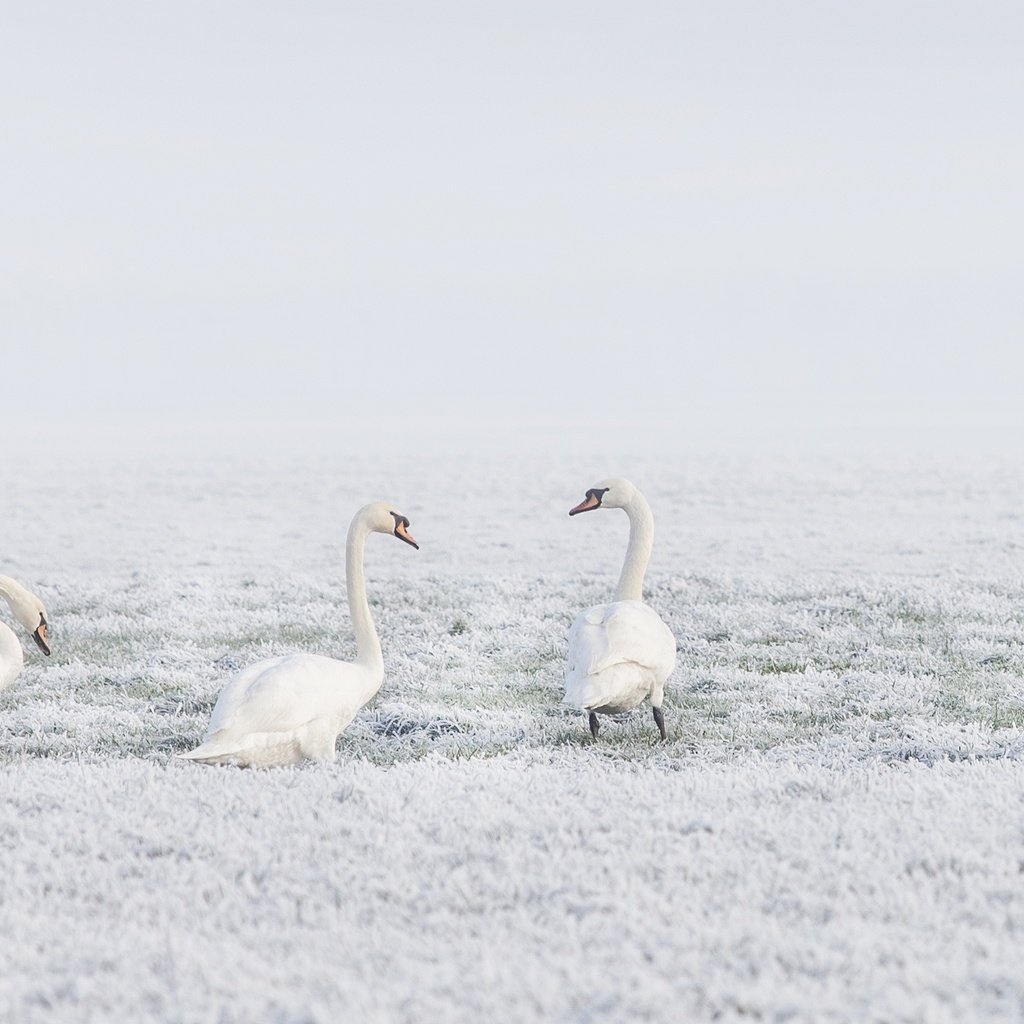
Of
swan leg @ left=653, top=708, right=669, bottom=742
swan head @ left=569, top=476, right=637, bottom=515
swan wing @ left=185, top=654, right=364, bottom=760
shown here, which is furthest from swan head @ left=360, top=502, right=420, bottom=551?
swan leg @ left=653, top=708, right=669, bottom=742

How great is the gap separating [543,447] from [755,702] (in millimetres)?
60417

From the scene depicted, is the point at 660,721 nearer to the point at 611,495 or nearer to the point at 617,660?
the point at 617,660

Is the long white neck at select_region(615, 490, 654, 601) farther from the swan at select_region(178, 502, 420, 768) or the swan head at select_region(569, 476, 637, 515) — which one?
the swan at select_region(178, 502, 420, 768)

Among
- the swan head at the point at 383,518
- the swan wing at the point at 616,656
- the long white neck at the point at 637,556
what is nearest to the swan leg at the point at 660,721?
the swan wing at the point at 616,656

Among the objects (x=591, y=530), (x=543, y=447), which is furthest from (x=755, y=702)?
(x=543, y=447)

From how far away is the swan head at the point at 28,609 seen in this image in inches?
454

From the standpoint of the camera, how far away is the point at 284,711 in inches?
350

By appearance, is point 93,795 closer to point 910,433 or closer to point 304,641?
point 304,641

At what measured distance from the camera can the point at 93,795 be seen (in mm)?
8219

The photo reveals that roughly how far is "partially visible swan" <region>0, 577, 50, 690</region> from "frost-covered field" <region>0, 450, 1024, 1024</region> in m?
0.46

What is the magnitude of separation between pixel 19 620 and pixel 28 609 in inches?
5.3

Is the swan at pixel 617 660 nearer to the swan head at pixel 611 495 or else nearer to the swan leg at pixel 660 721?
the swan leg at pixel 660 721

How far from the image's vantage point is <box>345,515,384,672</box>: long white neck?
32.8ft

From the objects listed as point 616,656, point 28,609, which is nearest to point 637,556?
point 616,656
